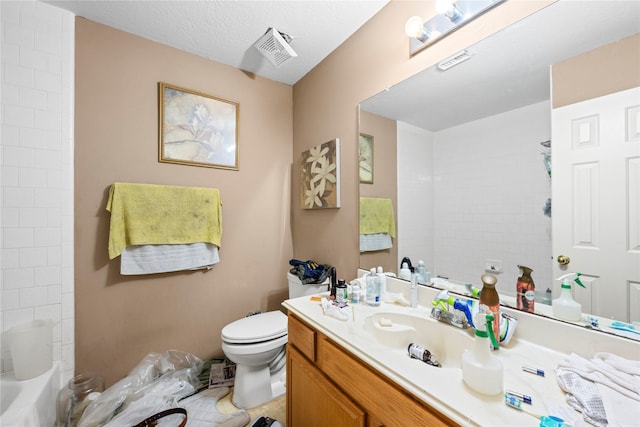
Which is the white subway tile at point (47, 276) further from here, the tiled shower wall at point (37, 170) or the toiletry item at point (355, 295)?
the toiletry item at point (355, 295)

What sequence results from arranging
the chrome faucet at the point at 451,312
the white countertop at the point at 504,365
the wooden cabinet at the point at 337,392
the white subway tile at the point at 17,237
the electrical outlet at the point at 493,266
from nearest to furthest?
the white countertop at the point at 504,365, the wooden cabinet at the point at 337,392, the chrome faucet at the point at 451,312, the electrical outlet at the point at 493,266, the white subway tile at the point at 17,237

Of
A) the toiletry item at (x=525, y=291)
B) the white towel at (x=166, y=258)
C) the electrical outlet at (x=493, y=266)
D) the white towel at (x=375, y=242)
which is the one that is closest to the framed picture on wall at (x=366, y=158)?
the white towel at (x=375, y=242)

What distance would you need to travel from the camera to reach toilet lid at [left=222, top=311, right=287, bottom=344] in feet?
4.90

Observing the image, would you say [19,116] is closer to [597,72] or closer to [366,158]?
[366,158]

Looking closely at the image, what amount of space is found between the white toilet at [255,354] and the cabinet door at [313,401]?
0.36 metres

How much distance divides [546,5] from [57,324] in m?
2.71

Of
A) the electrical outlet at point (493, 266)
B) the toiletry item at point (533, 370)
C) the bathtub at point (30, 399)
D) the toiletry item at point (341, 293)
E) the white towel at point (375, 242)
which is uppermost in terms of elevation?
the white towel at point (375, 242)

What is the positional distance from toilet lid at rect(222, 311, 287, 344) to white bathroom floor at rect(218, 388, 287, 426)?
0.38m

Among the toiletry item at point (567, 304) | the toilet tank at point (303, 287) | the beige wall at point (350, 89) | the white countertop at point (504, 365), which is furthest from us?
the toilet tank at point (303, 287)

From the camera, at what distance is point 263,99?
6.99 ft

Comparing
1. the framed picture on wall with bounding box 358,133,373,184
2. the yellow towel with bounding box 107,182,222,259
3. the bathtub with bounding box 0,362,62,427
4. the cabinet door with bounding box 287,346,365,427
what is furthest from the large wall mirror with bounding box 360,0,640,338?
the bathtub with bounding box 0,362,62,427

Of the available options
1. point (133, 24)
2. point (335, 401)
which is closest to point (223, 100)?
point (133, 24)

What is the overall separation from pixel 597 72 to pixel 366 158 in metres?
0.96

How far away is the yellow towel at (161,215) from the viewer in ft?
5.08
